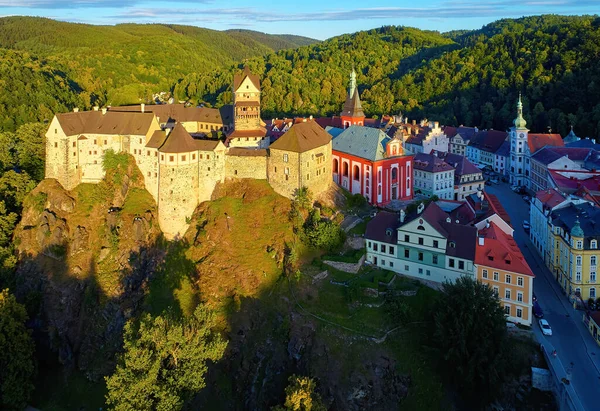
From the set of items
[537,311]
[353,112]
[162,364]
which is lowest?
[162,364]

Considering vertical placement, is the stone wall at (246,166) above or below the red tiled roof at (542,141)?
below

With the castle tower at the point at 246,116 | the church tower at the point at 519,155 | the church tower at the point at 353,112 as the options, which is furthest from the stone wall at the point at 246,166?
the church tower at the point at 519,155

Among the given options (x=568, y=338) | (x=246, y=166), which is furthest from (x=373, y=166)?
(x=568, y=338)

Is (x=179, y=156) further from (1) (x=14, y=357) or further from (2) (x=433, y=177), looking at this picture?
(2) (x=433, y=177)

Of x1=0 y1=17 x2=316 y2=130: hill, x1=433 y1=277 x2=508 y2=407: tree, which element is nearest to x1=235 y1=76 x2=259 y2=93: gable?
x1=433 y1=277 x2=508 y2=407: tree

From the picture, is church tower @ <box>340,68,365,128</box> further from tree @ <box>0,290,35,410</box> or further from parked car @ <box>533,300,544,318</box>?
tree @ <box>0,290,35,410</box>

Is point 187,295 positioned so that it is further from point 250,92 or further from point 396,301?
point 250,92

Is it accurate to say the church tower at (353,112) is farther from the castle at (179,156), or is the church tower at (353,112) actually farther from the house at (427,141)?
the castle at (179,156)
